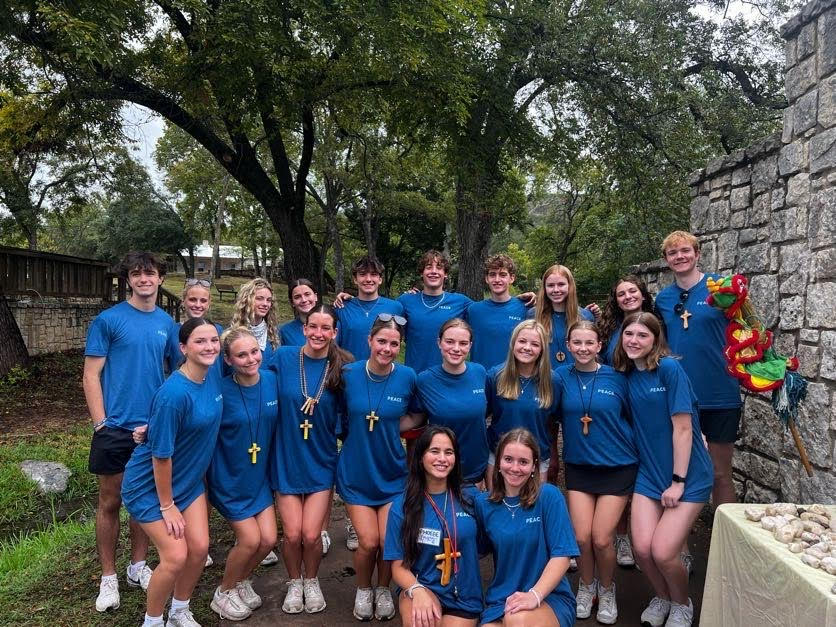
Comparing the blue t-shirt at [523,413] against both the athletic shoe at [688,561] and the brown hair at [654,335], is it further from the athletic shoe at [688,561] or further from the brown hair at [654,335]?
the athletic shoe at [688,561]

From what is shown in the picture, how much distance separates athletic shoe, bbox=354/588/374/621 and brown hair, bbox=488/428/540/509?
3.56 feet

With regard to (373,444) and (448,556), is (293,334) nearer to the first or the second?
(373,444)

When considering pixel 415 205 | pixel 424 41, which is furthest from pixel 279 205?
pixel 415 205

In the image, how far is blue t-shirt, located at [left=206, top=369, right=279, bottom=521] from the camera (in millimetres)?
3469

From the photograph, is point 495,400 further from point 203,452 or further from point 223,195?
point 223,195

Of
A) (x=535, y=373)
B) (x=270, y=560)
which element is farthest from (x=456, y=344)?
(x=270, y=560)

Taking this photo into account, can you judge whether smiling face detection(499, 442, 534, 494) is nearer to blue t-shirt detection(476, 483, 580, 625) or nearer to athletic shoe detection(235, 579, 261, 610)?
blue t-shirt detection(476, 483, 580, 625)

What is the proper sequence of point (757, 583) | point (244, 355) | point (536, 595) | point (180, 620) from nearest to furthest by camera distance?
point (757, 583), point (536, 595), point (180, 620), point (244, 355)

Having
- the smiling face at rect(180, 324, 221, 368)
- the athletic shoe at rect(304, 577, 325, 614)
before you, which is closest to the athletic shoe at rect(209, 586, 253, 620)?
the athletic shoe at rect(304, 577, 325, 614)

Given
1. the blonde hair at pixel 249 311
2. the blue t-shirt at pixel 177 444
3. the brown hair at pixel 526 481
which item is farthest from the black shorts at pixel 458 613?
the blonde hair at pixel 249 311

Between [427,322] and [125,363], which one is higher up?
[427,322]

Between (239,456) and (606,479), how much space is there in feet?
6.86

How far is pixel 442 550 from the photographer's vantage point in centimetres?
294

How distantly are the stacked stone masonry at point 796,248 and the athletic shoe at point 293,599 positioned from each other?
3.03m
